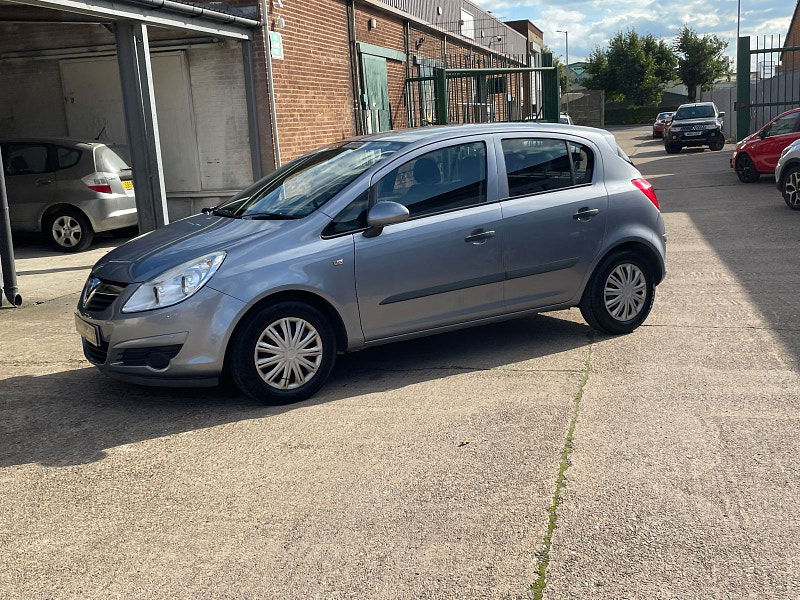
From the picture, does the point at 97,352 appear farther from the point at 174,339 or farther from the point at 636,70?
the point at 636,70

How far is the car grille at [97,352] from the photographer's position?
17.9 ft

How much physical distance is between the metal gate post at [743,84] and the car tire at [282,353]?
68.0ft

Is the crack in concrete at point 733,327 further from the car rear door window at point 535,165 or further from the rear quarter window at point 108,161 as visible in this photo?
the rear quarter window at point 108,161

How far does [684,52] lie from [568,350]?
262ft

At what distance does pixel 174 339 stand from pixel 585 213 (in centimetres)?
311

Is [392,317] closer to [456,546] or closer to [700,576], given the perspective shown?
[456,546]

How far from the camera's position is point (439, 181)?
6.02 metres

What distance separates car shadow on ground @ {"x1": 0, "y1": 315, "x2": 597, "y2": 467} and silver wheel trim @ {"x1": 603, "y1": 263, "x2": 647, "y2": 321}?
0.35 meters

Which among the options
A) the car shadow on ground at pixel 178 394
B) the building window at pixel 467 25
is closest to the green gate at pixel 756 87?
the building window at pixel 467 25

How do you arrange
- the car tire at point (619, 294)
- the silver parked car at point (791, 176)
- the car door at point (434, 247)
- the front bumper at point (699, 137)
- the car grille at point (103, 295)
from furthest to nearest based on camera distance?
the front bumper at point (699, 137) < the silver parked car at point (791, 176) < the car tire at point (619, 294) < the car door at point (434, 247) < the car grille at point (103, 295)

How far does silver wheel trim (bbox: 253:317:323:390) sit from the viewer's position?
5.34 meters

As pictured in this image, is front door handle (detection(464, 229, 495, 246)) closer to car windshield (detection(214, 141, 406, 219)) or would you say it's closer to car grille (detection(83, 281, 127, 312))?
car windshield (detection(214, 141, 406, 219))

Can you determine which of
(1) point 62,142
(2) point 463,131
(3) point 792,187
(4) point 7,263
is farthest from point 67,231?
(3) point 792,187

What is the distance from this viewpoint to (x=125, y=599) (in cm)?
330
